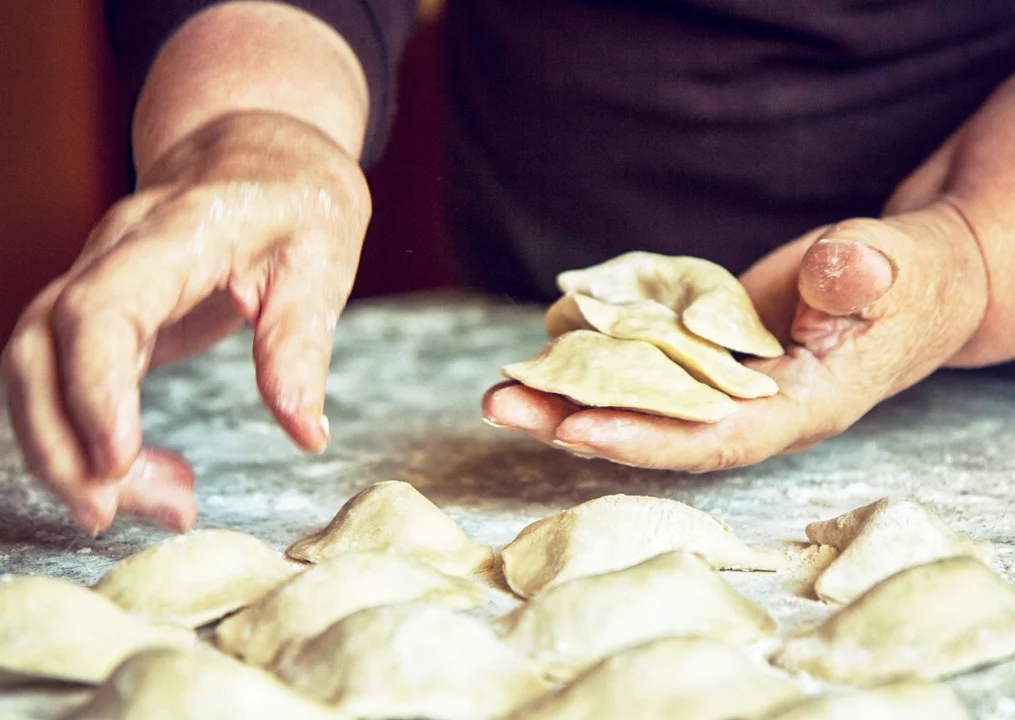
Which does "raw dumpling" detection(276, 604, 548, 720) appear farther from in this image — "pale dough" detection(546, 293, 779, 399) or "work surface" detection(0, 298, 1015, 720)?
"pale dough" detection(546, 293, 779, 399)

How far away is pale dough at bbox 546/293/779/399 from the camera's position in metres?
0.92

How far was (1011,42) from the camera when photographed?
1291mm

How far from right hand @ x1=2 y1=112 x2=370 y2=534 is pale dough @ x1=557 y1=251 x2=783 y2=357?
272 mm

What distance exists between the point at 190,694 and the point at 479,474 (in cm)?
57

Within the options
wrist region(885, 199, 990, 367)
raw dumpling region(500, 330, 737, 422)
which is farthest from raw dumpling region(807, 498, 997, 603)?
wrist region(885, 199, 990, 367)

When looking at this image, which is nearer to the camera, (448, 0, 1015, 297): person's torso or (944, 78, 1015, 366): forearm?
(944, 78, 1015, 366): forearm

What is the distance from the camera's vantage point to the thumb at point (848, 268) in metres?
0.89

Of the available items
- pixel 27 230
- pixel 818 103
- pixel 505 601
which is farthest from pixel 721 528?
pixel 27 230

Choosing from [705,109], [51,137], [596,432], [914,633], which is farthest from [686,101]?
[51,137]

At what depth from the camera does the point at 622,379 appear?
89 cm

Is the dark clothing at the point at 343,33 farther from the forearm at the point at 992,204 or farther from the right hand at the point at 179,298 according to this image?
the forearm at the point at 992,204

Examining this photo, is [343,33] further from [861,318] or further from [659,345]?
[861,318]

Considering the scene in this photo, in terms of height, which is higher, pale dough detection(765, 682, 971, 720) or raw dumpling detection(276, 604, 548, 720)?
pale dough detection(765, 682, 971, 720)

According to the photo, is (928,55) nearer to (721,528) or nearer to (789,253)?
(789,253)
